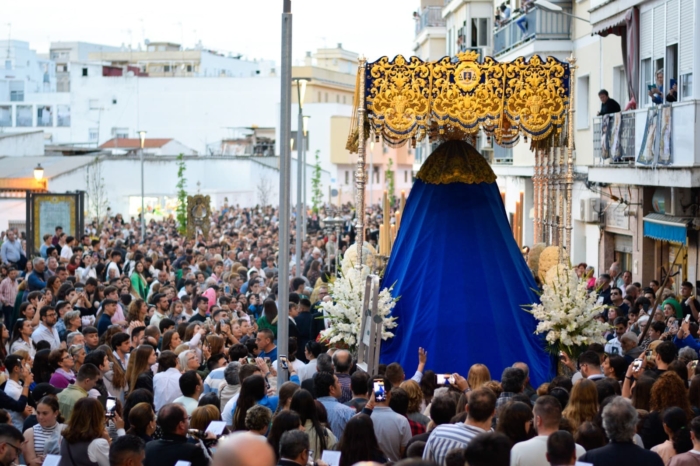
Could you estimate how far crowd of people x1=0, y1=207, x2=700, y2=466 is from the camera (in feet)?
23.6

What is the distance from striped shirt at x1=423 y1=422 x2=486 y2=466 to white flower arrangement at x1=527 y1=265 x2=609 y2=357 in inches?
230

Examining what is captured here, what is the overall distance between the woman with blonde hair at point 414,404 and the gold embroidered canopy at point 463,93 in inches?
204

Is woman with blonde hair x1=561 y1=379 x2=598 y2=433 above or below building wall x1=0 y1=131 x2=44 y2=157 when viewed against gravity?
below

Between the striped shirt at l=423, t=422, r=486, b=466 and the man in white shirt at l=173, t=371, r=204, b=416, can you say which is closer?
the striped shirt at l=423, t=422, r=486, b=466

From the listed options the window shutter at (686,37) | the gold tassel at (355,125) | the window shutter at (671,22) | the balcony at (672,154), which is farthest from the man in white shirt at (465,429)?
the window shutter at (671,22)

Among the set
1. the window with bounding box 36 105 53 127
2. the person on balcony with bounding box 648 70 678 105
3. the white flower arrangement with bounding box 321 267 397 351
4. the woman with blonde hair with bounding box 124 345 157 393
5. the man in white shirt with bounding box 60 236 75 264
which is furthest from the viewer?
the window with bounding box 36 105 53 127

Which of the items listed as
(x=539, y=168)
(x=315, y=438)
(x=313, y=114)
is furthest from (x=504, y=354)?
(x=313, y=114)

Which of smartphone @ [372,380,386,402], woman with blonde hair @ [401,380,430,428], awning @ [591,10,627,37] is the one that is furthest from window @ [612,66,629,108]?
smartphone @ [372,380,386,402]

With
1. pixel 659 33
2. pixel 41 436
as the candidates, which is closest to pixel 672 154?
pixel 659 33

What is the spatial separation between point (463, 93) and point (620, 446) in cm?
720

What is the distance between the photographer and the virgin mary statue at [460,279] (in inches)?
525

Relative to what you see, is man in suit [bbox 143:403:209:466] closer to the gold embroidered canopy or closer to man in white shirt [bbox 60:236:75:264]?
the gold embroidered canopy

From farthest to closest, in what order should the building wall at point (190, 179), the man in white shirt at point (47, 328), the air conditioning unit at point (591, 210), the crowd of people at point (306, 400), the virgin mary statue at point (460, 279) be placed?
the building wall at point (190, 179), the air conditioning unit at point (591, 210), the virgin mary statue at point (460, 279), the man in white shirt at point (47, 328), the crowd of people at point (306, 400)

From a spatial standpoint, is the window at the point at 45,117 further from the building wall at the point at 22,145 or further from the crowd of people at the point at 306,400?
the crowd of people at the point at 306,400
